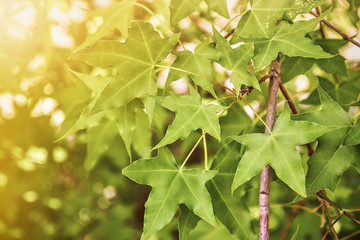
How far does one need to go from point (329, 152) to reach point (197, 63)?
297 millimetres

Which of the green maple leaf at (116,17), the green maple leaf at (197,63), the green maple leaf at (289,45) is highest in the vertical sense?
the green maple leaf at (116,17)

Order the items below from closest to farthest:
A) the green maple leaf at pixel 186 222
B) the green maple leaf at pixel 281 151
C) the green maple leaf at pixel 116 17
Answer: the green maple leaf at pixel 281 151
the green maple leaf at pixel 186 222
the green maple leaf at pixel 116 17

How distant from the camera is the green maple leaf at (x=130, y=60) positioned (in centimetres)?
68

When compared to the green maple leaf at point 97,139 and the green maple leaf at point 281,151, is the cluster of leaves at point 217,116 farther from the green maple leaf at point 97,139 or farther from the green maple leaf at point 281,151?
the green maple leaf at point 97,139

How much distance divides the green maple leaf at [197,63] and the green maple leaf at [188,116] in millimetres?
71

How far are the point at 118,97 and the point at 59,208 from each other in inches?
70.5

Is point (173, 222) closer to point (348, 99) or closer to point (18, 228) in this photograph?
point (18, 228)

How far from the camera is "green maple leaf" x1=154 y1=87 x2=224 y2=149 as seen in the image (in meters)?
0.64

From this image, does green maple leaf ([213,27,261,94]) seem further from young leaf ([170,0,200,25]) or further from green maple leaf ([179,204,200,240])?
green maple leaf ([179,204,200,240])

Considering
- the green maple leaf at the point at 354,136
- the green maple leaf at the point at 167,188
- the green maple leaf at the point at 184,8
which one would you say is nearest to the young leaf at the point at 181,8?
the green maple leaf at the point at 184,8

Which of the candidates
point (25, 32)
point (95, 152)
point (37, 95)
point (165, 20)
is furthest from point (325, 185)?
point (25, 32)

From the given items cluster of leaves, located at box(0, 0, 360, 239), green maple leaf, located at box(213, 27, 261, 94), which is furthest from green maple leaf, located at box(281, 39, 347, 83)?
green maple leaf, located at box(213, 27, 261, 94)

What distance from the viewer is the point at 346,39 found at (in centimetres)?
82

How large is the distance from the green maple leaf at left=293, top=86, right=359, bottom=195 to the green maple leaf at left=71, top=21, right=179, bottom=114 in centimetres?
29
